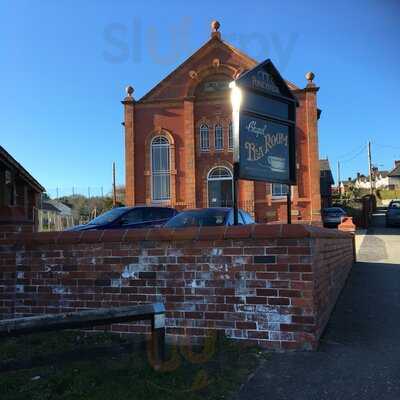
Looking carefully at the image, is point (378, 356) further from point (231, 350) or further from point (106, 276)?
point (106, 276)

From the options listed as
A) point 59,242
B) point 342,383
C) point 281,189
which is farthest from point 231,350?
point 281,189

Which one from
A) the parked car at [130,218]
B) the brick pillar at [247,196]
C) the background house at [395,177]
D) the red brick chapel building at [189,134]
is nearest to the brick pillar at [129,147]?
the red brick chapel building at [189,134]

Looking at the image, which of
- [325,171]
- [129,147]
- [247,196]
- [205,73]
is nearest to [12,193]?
[247,196]

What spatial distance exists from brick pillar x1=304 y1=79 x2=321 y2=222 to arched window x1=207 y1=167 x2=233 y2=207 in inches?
209

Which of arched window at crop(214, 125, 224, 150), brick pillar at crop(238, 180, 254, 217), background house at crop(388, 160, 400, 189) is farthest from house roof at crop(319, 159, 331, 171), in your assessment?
background house at crop(388, 160, 400, 189)

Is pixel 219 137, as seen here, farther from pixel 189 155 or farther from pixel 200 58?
pixel 200 58

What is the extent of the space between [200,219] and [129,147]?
22.1 meters

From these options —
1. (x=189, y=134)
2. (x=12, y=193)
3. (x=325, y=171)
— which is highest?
(x=189, y=134)

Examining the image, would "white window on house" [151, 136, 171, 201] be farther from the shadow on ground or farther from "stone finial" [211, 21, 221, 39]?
the shadow on ground

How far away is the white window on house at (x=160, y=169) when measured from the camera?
31.0m

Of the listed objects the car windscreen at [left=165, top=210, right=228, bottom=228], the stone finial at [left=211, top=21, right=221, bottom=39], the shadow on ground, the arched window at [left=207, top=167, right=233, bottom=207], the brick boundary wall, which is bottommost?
the shadow on ground

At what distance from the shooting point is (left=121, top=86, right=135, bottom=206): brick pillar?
31.0 m

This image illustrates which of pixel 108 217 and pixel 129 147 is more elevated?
pixel 129 147

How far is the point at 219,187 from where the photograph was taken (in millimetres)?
30656
